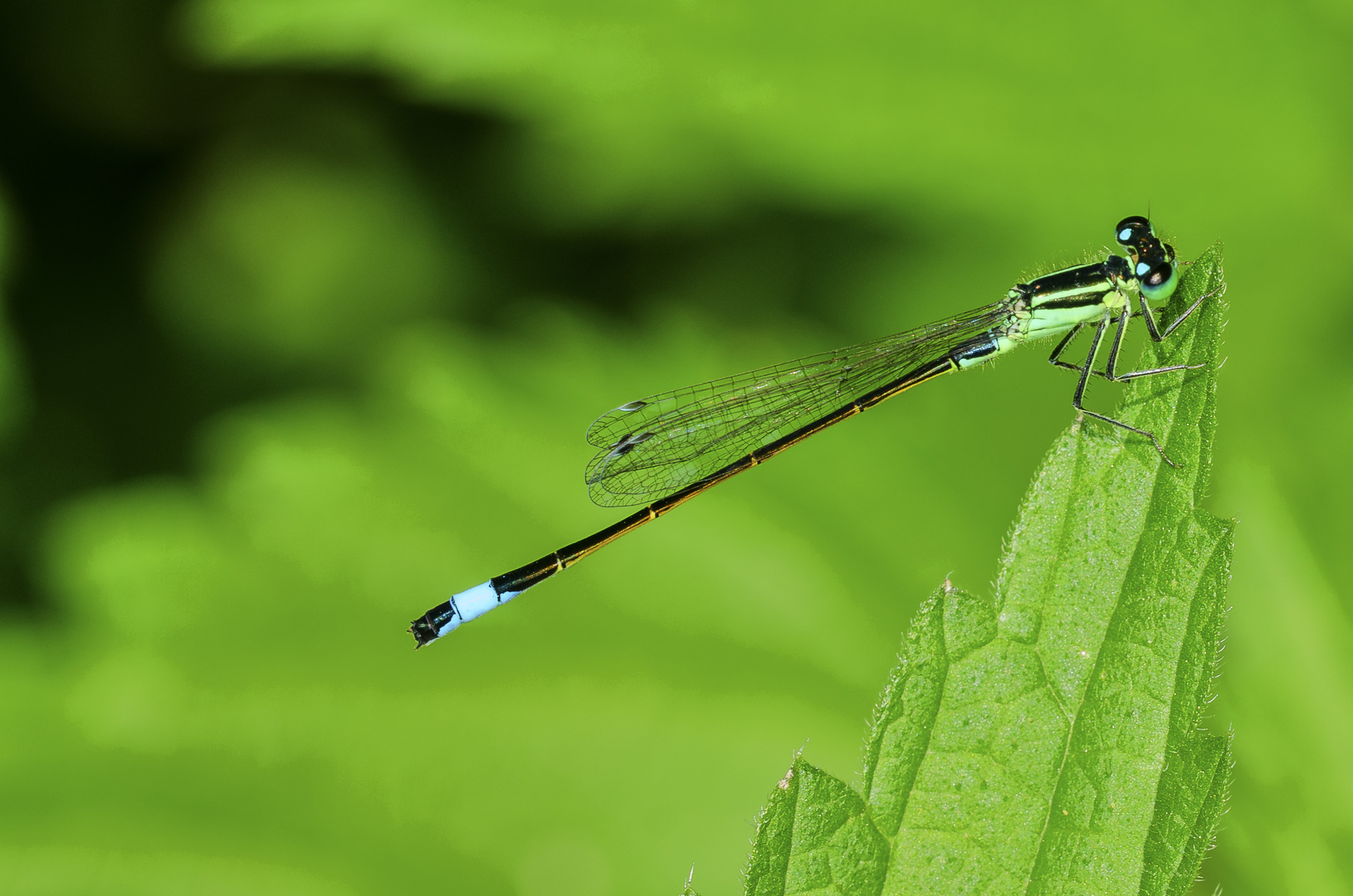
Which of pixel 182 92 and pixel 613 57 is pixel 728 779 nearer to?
pixel 613 57

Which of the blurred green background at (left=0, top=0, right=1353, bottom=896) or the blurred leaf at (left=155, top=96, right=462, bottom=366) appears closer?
the blurred green background at (left=0, top=0, right=1353, bottom=896)

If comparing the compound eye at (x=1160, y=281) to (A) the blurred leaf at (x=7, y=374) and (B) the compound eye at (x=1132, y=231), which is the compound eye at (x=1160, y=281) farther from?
(A) the blurred leaf at (x=7, y=374)

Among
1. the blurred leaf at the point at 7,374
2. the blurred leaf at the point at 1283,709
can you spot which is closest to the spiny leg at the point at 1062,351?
the blurred leaf at the point at 1283,709

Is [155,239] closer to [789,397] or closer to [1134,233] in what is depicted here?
[789,397]

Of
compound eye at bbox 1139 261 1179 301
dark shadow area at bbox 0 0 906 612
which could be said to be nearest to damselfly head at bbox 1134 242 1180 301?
compound eye at bbox 1139 261 1179 301

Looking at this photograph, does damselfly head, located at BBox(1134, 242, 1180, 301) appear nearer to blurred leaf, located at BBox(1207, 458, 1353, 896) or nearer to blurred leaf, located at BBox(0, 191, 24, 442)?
blurred leaf, located at BBox(1207, 458, 1353, 896)

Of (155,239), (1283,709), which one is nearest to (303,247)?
(155,239)
